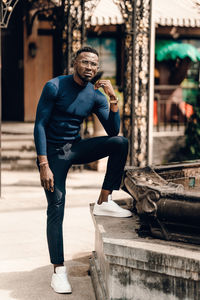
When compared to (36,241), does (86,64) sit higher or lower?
higher

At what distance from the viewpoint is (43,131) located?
4.31 metres

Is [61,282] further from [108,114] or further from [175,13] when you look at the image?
[175,13]

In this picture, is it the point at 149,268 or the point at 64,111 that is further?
the point at 64,111

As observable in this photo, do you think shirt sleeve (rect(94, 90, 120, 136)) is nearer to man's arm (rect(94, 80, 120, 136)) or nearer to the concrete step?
man's arm (rect(94, 80, 120, 136))

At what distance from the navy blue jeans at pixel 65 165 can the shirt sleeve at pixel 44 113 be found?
16 centimetres

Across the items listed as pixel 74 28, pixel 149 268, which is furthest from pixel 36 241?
pixel 74 28

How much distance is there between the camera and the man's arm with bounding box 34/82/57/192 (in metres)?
4.28

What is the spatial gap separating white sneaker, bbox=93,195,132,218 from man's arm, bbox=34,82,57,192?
19.9 inches

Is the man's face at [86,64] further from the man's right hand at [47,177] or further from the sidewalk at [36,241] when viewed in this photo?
the sidewalk at [36,241]

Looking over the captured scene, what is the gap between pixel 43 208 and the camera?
26.1 ft

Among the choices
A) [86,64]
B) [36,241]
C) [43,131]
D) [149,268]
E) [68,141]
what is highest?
[86,64]

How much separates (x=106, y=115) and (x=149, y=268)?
4.69ft

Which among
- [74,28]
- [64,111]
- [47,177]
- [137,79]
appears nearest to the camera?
[47,177]

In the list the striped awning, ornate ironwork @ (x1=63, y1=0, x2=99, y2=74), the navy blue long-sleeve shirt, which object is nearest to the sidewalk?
the navy blue long-sleeve shirt
